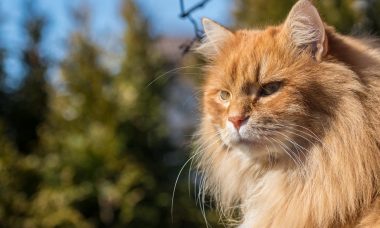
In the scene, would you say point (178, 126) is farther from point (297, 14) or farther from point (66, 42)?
point (297, 14)

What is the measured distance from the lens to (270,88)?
2.02m

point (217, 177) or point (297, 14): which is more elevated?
point (297, 14)

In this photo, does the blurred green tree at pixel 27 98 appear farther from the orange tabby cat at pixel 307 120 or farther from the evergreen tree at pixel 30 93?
the orange tabby cat at pixel 307 120

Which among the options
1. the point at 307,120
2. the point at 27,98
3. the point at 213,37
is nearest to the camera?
the point at 307,120

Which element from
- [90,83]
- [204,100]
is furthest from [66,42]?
[204,100]

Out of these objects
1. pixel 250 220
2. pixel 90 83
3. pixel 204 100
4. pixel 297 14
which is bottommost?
pixel 90 83

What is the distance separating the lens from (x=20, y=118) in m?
5.97

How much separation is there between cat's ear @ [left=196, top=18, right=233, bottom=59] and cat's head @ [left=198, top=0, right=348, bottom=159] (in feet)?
0.57

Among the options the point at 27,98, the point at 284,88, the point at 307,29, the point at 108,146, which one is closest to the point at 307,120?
the point at 284,88

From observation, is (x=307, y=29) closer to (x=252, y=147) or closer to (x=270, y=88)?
(x=270, y=88)

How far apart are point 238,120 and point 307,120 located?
21cm

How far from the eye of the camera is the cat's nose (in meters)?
1.99

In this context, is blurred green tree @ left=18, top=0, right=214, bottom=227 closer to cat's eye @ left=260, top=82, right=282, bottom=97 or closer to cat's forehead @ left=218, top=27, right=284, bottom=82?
cat's forehead @ left=218, top=27, right=284, bottom=82

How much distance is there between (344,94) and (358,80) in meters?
0.07
